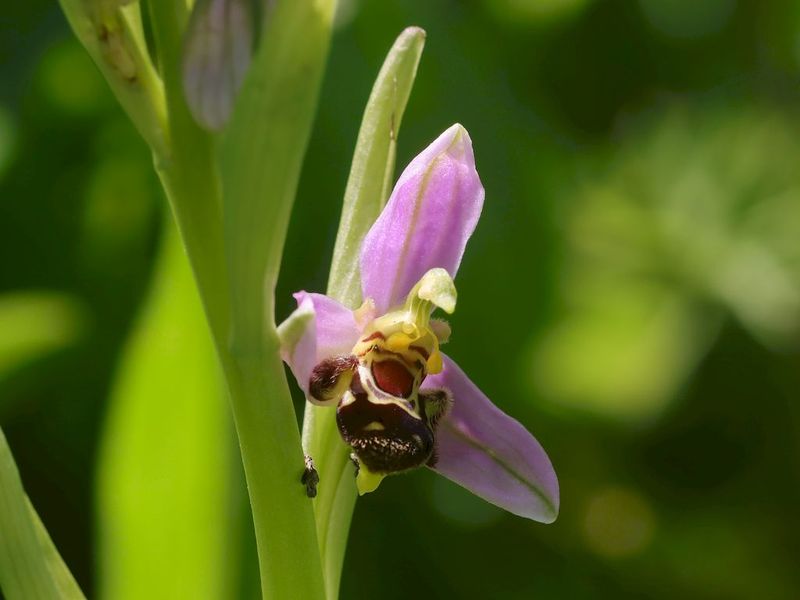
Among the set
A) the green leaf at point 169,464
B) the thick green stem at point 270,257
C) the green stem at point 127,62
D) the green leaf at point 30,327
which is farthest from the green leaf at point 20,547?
the green leaf at point 30,327

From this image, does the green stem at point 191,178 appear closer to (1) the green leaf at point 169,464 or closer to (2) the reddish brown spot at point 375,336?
(2) the reddish brown spot at point 375,336

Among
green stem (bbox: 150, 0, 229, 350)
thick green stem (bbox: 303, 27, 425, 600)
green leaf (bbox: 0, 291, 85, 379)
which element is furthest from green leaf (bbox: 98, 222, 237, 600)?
green stem (bbox: 150, 0, 229, 350)

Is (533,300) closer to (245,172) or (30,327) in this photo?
(30,327)

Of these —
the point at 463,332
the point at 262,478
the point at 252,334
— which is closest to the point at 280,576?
the point at 262,478

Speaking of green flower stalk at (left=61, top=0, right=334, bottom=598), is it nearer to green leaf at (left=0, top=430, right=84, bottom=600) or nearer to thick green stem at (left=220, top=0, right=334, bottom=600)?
thick green stem at (left=220, top=0, right=334, bottom=600)

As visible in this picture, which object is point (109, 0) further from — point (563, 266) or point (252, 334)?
point (563, 266)

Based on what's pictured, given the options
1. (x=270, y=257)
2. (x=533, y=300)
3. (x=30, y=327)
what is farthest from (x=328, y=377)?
(x=533, y=300)
